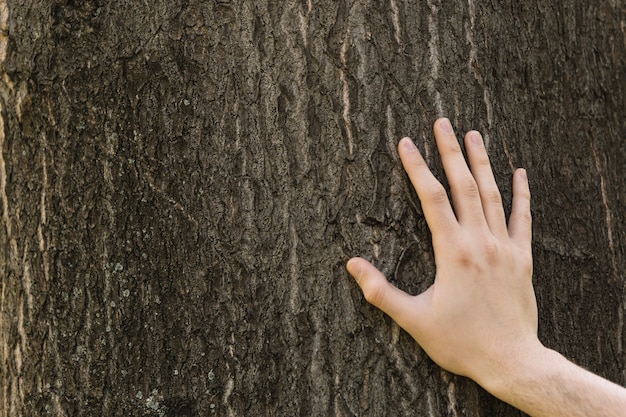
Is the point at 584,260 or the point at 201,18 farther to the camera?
the point at 584,260

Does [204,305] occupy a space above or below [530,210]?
below

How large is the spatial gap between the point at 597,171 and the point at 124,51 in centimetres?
160

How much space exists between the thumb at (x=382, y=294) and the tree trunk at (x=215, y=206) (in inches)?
1.7

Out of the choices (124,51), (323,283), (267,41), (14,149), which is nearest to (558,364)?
(323,283)

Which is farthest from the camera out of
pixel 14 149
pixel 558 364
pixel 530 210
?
pixel 530 210

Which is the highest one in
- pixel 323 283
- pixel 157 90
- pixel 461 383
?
pixel 157 90

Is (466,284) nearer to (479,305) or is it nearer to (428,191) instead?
(479,305)

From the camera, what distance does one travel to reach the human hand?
187 centimetres

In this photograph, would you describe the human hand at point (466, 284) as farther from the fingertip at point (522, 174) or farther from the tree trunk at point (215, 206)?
the fingertip at point (522, 174)

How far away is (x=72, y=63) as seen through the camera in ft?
6.46

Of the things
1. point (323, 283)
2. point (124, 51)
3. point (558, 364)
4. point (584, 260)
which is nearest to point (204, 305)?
point (323, 283)

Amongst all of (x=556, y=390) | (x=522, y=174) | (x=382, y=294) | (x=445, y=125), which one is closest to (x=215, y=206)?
(x=382, y=294)

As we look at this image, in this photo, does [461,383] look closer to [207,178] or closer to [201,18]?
[207,178]

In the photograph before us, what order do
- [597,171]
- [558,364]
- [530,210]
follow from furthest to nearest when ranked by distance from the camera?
[597,171]
[530,210]
[558,364]
